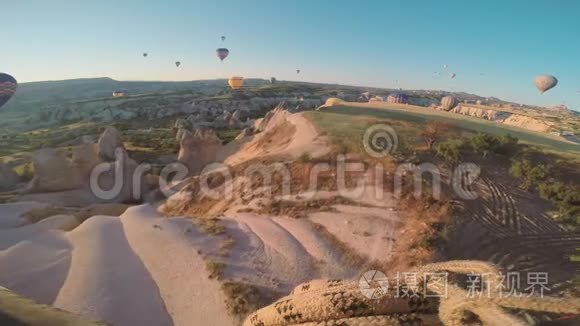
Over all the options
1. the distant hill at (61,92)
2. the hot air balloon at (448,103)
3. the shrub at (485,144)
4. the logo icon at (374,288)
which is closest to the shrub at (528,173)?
the shrub at (485,144)

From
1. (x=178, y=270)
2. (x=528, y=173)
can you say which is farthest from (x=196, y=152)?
(x=528, y=173)

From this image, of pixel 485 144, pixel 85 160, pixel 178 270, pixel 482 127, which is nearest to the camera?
pixel 178 270

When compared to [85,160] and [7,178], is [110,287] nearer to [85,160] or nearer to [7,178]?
[85,160]

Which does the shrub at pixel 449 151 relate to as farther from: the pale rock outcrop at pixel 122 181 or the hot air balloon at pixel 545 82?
the hot air balloon at pixel 545 82

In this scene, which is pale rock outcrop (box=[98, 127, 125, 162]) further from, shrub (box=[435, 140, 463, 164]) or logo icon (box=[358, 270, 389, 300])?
logo icon (box=[358, 270, 389, 300])

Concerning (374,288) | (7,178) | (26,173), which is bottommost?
(7,178)
